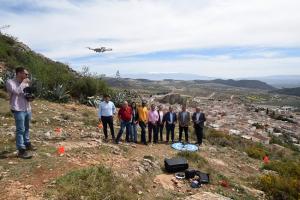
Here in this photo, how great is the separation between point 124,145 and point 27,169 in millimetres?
4707

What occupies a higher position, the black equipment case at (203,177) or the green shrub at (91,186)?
the green shrub at (91,186)

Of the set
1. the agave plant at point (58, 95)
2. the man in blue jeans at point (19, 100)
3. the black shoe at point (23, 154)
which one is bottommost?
the black shoe at point (23, 154)

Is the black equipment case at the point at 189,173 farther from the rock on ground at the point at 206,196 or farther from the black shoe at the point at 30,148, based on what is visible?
the black shoe at the point at 30,148

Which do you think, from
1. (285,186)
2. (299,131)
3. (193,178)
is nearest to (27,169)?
(193,178)

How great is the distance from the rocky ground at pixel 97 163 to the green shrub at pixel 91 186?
233 millimetres

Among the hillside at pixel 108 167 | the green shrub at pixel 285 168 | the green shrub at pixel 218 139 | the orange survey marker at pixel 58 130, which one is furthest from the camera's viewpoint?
the green shrub at pixel 218 139

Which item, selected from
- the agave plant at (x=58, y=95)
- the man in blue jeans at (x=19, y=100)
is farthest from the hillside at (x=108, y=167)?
the agave plant at (x=58, y=95)

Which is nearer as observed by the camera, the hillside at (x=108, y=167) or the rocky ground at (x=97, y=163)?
the hillside at (x=108, y=167)

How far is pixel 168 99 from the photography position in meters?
41.6

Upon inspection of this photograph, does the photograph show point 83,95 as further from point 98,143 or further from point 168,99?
point 168,99

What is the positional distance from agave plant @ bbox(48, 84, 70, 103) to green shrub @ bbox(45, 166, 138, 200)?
477 inches

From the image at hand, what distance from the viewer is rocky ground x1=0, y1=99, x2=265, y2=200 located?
28.6 feet

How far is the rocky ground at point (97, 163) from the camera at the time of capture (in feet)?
28.6

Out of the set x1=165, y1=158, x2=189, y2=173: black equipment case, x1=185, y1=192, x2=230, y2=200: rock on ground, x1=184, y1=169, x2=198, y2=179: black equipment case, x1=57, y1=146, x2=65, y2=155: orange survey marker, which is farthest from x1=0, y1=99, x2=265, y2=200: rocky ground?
x1=184, y1=169, x2=198, y2=179: black equipment case
